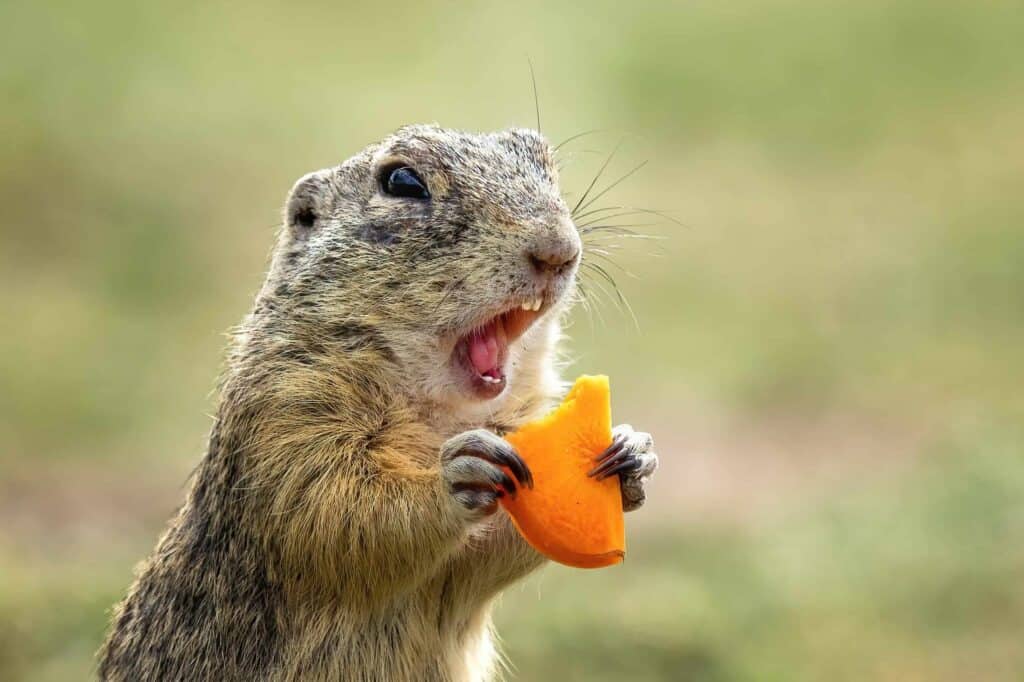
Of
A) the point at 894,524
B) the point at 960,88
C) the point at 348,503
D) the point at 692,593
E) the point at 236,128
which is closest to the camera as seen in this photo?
the point at 348,503

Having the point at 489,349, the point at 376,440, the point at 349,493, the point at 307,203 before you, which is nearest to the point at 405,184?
the point at 307,203

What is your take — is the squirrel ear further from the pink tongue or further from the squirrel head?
the pink tongue

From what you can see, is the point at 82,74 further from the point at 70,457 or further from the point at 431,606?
the point at 431,606

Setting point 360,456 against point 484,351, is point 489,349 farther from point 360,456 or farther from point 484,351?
point 360,456

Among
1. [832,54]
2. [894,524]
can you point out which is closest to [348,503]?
[894,524]

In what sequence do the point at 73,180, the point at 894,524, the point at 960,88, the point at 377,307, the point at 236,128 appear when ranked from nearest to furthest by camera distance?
the point at 377,307, the point at 894,524, the point at 73,180, the point at 236,128, the point at 960,88

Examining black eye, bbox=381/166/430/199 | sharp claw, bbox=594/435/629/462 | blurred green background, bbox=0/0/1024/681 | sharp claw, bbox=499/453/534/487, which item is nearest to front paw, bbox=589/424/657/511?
sharp claw, bbox=594/435/629/462
